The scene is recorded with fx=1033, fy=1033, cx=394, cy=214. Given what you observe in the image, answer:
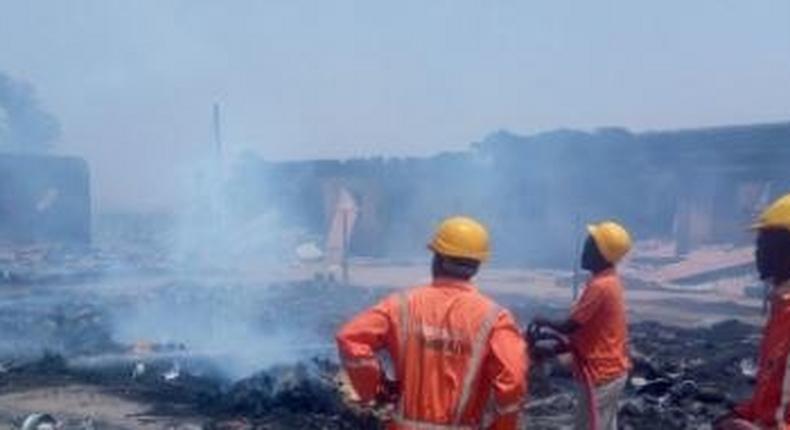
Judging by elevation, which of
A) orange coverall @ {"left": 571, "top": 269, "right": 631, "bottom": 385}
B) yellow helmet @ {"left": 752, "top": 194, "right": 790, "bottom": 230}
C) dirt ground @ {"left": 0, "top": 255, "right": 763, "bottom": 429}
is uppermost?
yellow helmet @ {"left": 752, "top": 194, "right": 790, "bottom": 230}

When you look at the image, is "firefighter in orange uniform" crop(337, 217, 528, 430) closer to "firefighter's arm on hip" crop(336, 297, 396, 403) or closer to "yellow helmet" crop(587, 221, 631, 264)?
"firefighter's arm on hip" crop(336, 297, 396, 403)

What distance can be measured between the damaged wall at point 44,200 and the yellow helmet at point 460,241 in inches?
1087

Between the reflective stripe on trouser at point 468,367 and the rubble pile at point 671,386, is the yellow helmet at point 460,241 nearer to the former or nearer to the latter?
the reflective stripe on trouser at point 468,367

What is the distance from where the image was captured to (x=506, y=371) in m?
4.01

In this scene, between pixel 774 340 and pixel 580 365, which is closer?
pixel 774 340

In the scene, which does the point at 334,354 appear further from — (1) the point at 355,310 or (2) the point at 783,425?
(2) the point at 783,425

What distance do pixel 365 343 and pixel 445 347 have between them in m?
0.32

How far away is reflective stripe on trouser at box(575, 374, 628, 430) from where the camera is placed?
21.7ft

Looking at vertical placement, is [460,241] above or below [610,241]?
above

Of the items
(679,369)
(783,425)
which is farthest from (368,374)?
(679,369)

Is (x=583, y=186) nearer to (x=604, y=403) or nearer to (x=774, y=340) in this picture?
(x=604, y=403)

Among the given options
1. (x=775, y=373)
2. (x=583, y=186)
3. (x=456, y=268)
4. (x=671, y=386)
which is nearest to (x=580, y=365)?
(x=456, y=268)

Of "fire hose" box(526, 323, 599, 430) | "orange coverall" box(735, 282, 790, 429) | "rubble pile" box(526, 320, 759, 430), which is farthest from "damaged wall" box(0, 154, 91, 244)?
"orange coverall" box(735, 282, 790, 429)

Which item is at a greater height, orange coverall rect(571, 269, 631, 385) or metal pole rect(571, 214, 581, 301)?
orange coverall rect(571, 269, 631, 385)
